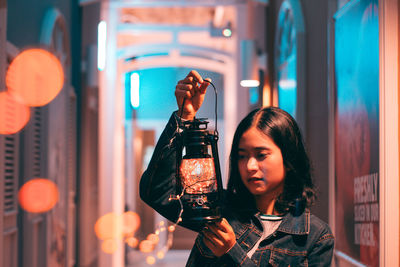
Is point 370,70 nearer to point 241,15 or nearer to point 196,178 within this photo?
point 196,178

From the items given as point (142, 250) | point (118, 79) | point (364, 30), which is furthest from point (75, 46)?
point (364, 30)

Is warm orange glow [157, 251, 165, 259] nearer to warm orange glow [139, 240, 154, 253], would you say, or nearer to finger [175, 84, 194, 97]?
warm orange glow [139, 240, 154, 253]

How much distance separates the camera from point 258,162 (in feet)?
3.96

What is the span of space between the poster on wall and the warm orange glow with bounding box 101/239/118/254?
323 centimetres

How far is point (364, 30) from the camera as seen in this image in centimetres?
192

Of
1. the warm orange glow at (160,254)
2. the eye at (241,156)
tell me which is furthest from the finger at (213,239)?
the warm orange glow at (160,254)

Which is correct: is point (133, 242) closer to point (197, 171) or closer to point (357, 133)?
point (357, 133)

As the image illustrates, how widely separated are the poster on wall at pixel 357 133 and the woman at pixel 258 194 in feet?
2.07

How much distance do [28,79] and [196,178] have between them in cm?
247

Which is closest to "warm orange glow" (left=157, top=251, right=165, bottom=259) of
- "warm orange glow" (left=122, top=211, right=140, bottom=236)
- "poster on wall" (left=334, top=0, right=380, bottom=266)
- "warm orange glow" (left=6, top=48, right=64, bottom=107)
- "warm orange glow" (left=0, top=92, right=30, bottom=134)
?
"warm orange glow" (left=122, top=211, right=140, bottom=236)

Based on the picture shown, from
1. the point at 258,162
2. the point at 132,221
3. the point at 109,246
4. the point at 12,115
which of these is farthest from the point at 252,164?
the point at 132,221

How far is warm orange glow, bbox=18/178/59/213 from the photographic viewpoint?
3.18 m

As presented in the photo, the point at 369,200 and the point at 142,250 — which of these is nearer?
the point at 369,200

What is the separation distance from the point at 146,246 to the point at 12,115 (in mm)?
4686
